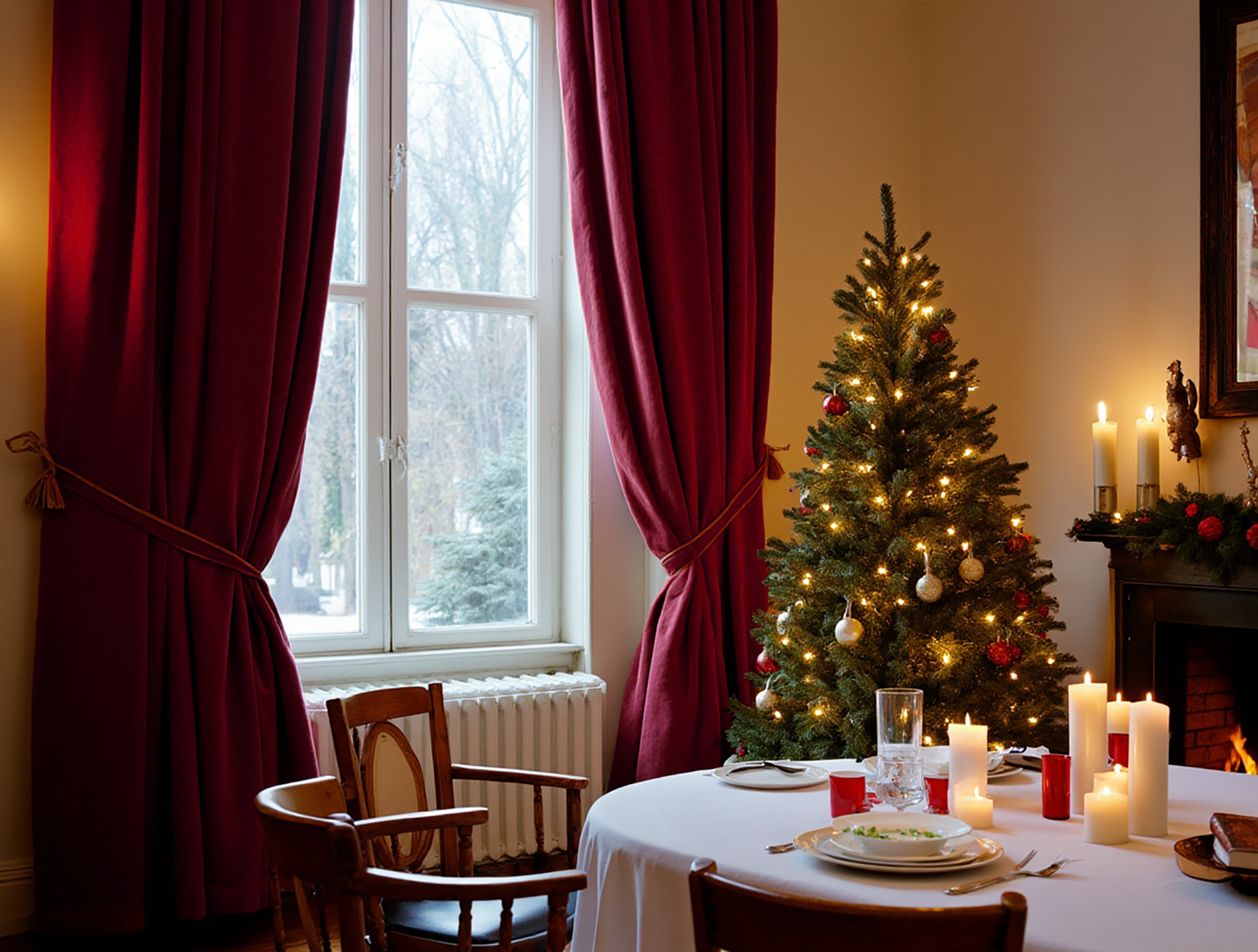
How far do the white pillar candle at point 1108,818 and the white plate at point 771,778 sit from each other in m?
0.49

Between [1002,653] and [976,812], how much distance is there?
1.25 m

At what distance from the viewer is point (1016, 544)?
308 centimetres

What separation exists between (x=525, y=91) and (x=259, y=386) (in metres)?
1.54

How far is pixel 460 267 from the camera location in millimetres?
4012

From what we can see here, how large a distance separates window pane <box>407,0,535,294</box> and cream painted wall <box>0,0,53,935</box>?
1127mm

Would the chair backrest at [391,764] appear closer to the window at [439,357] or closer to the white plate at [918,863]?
the white plate at [918,863]

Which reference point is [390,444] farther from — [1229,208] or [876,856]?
[1229,208]

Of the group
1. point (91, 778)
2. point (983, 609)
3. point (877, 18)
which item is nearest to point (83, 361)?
point (91, 778)

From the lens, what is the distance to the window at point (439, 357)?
3.80m

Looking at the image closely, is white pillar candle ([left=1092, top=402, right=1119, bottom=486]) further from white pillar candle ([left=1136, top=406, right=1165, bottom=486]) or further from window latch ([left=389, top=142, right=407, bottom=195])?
window latch ([left=389, top=142, right=407, bottom=195])

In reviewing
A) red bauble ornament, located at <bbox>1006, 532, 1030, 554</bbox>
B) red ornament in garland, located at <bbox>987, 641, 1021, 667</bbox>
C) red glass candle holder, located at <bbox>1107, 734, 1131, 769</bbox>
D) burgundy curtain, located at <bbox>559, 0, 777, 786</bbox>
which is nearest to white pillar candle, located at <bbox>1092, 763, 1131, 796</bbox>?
red glass candle holder, located at <bbox>1107, 734, 1131, 769</bbox>

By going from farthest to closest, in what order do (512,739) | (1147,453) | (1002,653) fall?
1. (1147,453)
2. (512,739)
3. (1002,653)

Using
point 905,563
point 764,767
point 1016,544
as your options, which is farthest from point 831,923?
point 1016,544

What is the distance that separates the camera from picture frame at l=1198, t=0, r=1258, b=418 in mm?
3715
